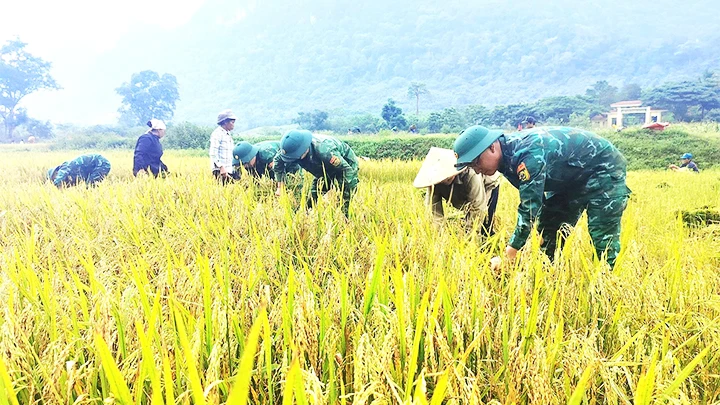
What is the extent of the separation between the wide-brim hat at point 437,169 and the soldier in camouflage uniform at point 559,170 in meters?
0.51

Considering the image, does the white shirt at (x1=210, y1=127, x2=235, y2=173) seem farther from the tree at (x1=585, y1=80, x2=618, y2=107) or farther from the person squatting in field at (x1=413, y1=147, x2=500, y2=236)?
the tree at (x1=585, y1=80, x2=618, y2=107)

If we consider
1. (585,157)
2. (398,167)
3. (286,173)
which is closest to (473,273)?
(585,157)

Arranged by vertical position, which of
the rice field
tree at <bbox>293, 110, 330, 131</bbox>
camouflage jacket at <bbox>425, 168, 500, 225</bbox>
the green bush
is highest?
the rice field

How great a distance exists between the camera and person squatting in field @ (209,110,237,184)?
5.47 meters

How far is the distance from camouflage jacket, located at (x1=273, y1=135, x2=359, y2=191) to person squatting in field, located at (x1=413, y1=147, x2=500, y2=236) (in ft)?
2.68

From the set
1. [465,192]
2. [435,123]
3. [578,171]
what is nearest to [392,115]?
[435,123]

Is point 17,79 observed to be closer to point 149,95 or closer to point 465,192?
point 149,95

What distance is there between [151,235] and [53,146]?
24.4 meters

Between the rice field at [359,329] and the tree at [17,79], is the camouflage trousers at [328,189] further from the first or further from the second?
the tree at [17,79]

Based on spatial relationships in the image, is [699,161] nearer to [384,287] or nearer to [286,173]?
[286,173]

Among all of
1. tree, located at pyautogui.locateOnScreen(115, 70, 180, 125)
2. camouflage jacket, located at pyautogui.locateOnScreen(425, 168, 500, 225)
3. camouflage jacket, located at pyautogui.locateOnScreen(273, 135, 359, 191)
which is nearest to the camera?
camouflage jacket, located at pyautogui.locateOnScreen(425, 168, 500, 225)

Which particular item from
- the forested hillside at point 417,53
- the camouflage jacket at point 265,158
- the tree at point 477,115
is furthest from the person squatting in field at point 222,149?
the forested hillside at point 417,53

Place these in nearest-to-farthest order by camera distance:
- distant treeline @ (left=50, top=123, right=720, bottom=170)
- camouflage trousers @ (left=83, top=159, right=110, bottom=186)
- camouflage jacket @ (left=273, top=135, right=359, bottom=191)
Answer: camouflage jacket @ (left=273, top=135, right=359, bottom=191) < camouflage trousers @ (left=83, top=159, right=110, bottom=186) < distant treeline @ (left=50, top=123, right=720, bottom=170)

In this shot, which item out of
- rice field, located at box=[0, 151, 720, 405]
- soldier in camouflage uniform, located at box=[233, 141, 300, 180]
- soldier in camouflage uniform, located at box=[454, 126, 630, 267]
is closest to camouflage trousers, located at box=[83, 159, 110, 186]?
soldier in camouflage uniform, located at box=[233, 141, 300, 180]
